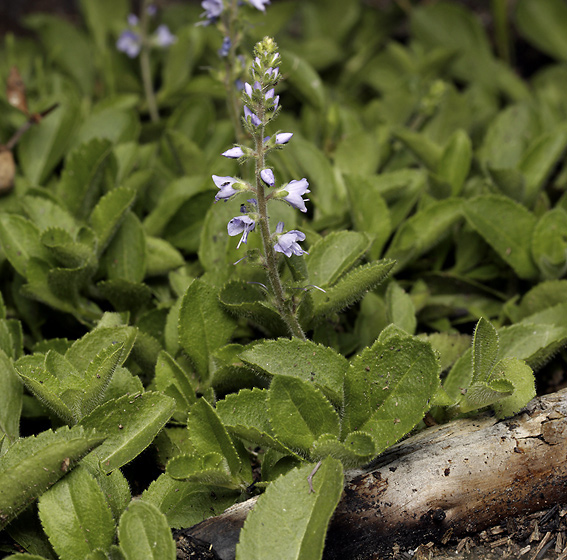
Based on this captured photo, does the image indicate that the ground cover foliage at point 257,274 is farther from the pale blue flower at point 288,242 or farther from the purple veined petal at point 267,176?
the purple veined petal at point 267,176

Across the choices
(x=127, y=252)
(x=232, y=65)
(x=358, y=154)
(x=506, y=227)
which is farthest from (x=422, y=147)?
(x=127, y=252)

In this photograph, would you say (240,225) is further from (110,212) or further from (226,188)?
(110,212)

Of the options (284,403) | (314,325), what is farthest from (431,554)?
(314,325)

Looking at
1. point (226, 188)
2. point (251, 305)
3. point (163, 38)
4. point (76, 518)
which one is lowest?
point (76, 518)

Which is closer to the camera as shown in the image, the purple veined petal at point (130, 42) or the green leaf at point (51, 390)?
the green leaf at point (51, 390)

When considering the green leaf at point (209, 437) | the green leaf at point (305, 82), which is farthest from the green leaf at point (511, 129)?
the green leaf at point (209, 437)
